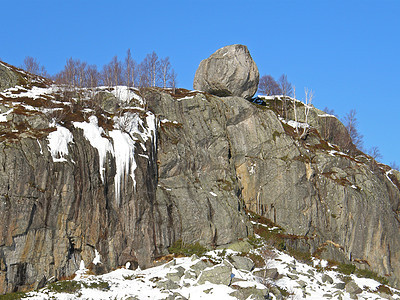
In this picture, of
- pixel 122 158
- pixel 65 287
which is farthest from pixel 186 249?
pixel 65 287

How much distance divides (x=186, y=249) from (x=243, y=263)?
4686 millimetres

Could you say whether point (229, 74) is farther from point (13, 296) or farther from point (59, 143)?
point (13, 296)

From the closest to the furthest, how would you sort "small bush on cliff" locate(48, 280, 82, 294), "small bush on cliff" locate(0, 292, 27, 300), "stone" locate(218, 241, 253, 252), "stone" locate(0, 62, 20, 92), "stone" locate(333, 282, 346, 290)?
"small bush on cliff" locate(0, 292, 27, 300) → "small bush on cliff" locate(48, 280, 82, 294) → "stone" locate(333, 282, 346, 290) → "stone" locate(218, 241, 253, 252) → "stone" locate(0, 62, 20, 92)

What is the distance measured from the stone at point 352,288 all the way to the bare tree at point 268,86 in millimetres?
47383

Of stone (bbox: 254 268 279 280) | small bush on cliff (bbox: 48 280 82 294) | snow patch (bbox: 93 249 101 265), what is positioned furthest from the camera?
stone (bbox: 254 268 279 280)

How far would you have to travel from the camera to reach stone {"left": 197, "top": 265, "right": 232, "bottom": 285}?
29.3m

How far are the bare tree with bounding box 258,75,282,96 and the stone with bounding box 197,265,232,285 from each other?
5066cm

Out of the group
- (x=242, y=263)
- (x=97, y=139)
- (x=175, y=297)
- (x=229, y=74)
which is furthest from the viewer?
(x=229, y=74)

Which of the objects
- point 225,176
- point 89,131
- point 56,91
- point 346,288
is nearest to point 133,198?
point 89,131

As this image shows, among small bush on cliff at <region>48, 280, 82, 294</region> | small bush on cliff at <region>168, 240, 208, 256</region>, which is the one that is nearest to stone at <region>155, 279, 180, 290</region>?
small bush on cliff at <region>48, 280, 82, 294</region>

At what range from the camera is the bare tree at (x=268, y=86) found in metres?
77.2

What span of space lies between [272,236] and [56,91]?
2342 cm

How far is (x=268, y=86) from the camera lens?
7956 centimetres

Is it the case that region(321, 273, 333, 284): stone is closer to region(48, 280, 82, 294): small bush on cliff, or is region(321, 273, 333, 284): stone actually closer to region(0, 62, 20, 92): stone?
region(48, 280, 82, 294): small bush on cliff
